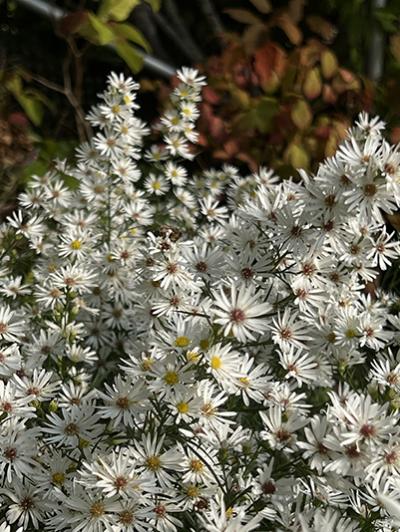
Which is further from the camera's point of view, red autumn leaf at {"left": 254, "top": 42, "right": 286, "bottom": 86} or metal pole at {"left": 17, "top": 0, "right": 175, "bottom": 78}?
metal pole at {"left": 17, "top": 0, "right": 175, "bottom": 78}

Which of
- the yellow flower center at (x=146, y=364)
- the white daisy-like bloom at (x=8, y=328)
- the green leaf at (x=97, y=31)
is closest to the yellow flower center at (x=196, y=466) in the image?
the yellow flower center at (x=146, y=364)

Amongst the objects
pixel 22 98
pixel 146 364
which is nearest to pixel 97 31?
pixel 22 98

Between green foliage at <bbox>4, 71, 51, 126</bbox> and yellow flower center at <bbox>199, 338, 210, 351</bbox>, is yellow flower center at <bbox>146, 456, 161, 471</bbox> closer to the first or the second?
yellow flower center at <bbox>199, 338, 210, 351</bbox>

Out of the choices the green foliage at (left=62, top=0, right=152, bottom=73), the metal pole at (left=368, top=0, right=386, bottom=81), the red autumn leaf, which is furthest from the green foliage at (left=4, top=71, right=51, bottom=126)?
the metal pole at (left=368, top=0, right=386, bottom=81)

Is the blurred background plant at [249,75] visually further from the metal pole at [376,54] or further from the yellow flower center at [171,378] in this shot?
the yellow flower center at [171,378]

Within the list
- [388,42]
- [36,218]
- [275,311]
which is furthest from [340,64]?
[275,311]
